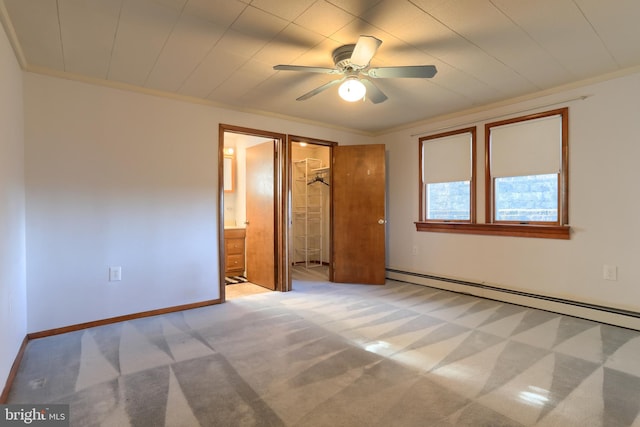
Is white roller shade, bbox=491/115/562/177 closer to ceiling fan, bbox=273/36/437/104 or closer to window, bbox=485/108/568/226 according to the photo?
window, bbox=485/108/568/226

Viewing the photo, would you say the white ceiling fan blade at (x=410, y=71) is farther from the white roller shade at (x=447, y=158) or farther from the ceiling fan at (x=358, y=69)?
the white roller shade at (x=447, y=158)

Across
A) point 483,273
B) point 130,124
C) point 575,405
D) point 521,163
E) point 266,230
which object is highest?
point 130,124

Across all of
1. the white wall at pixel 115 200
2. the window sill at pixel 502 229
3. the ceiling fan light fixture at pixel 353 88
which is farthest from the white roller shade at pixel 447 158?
the white wall at pixel 115 200

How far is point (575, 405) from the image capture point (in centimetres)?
176

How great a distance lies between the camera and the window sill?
3318 mm

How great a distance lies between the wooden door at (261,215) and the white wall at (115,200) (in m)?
0.85

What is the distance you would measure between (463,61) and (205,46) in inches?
84.0

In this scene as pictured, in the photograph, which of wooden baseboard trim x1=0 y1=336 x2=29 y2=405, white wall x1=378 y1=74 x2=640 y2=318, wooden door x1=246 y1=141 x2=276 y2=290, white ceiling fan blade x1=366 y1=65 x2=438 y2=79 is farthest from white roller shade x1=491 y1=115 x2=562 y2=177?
wooden baseboard trim x1=0 y1=336 x2=29 y2=405

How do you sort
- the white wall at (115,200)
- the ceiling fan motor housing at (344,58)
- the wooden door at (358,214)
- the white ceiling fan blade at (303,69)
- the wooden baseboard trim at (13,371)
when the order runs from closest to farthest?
the wooden baseboard trim at (13,371) → the white ceiling fan blade at (303,69) → the ceiling fan motor housing at (344,58) → the white wall at (115,200) → the wooden door at (358,214)

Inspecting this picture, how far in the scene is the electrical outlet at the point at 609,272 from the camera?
299 centimetres

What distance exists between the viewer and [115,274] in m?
3.09

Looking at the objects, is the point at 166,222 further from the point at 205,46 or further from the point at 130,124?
the point at 205,46

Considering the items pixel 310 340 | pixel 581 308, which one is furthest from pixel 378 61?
pixel 581 308

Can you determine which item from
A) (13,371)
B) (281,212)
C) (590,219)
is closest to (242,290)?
(281,212)
